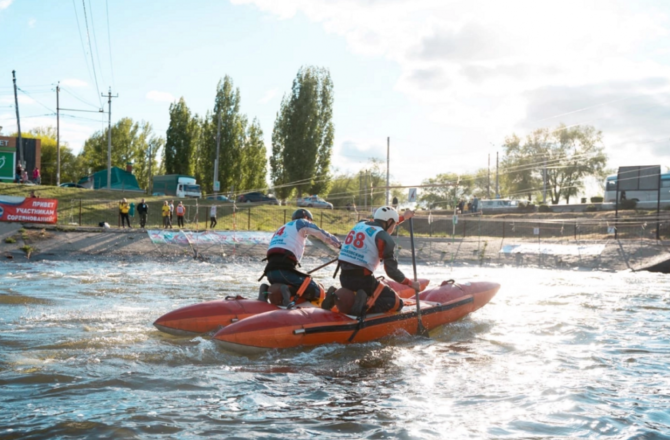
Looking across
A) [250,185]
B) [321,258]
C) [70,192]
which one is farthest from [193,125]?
[321,258]

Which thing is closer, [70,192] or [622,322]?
[622,322]

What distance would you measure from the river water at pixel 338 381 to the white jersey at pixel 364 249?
121 cm

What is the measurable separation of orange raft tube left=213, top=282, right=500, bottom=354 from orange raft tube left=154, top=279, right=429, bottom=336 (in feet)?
3.77

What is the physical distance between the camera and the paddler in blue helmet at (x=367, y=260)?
28.1 feet

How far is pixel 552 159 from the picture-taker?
8356 centimetres

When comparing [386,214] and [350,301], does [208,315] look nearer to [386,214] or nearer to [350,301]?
[350,301]

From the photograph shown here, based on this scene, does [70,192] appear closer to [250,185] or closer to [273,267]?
[250,185]

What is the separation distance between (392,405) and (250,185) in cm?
5440

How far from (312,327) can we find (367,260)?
4.00ft

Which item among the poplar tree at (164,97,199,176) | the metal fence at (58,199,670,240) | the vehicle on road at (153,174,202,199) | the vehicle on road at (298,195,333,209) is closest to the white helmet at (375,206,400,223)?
the metal fence at (58,199,670,240)

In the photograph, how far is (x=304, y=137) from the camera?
176ft

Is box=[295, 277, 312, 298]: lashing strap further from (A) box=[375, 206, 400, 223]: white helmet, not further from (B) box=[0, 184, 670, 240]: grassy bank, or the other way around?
(B) box=[0, 184, 670, 240]: grassy bank

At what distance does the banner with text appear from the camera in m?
25.6

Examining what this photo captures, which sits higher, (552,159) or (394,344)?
(552,159)
